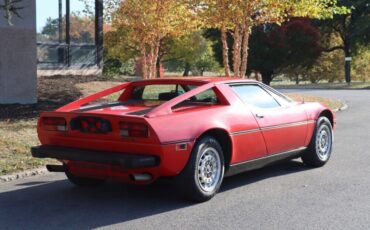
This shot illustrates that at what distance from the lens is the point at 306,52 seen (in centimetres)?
4062

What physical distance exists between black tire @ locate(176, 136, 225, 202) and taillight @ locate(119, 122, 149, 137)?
61 centimetres

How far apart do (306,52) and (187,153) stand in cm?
3609

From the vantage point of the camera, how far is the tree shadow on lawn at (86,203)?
18.0ft

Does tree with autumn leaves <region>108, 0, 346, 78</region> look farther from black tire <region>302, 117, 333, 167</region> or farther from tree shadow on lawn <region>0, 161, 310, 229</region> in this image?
tree shadow on lawn <region>0, 161, 310, 229</region>

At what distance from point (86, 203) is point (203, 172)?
1.33 metres

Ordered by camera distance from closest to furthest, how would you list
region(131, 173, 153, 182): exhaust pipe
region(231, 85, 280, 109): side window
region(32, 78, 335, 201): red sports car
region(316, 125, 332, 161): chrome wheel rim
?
region(32, 78, 335, 201): red sports car < region(131, 173, 153, 182): exhaust pipe < region(231, 85, 280, 109): side window < region(316, 125, 332, 161): chrome wheel rim

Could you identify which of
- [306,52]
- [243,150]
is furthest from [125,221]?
[306,52]

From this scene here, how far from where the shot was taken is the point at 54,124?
21.1 feet

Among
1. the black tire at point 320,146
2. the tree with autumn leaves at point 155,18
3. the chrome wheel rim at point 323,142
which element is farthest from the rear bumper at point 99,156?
the tree with autumn leaves at point 155,18

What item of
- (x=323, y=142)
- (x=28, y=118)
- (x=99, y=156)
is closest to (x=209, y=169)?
(x=99, y=156)

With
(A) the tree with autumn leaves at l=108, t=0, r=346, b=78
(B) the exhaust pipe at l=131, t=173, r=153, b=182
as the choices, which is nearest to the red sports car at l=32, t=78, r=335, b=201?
(B) the exhaust pipe at l=131, t=173, r=153, b=182

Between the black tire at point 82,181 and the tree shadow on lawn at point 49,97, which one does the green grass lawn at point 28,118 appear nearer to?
the tree shadow on lawn at point 49,97

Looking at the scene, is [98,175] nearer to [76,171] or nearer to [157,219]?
[76,171]

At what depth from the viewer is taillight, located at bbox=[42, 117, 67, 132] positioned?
635 cm
